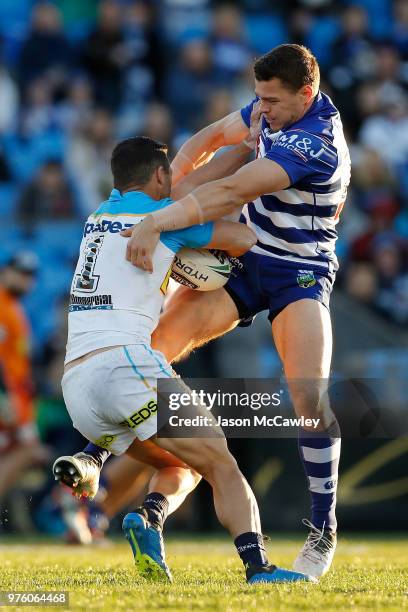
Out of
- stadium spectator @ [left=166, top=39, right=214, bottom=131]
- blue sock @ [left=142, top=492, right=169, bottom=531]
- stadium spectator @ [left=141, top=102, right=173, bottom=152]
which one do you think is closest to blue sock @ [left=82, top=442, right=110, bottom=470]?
blue sock @ [left=142, top=492, right=169, bottom=531]

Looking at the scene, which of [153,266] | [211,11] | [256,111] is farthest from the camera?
[211,11]

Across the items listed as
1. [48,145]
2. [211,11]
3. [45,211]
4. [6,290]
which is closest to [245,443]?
[6,290]

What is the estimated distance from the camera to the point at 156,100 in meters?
14.9

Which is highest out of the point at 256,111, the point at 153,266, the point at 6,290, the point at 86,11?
the point at 256,111

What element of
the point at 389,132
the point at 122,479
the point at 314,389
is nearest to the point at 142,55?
the point at 389,132

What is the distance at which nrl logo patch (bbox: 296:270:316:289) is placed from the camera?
19.7 ft

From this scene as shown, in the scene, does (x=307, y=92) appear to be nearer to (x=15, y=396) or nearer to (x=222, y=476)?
(x=222, y=476)

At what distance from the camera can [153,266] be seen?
215 inches

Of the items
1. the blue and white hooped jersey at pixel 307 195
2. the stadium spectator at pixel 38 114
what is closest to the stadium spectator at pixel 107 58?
the stadium spectator at pixel 38 114

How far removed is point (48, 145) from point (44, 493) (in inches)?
192

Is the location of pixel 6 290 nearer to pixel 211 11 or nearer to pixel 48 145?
pixel 48 145
